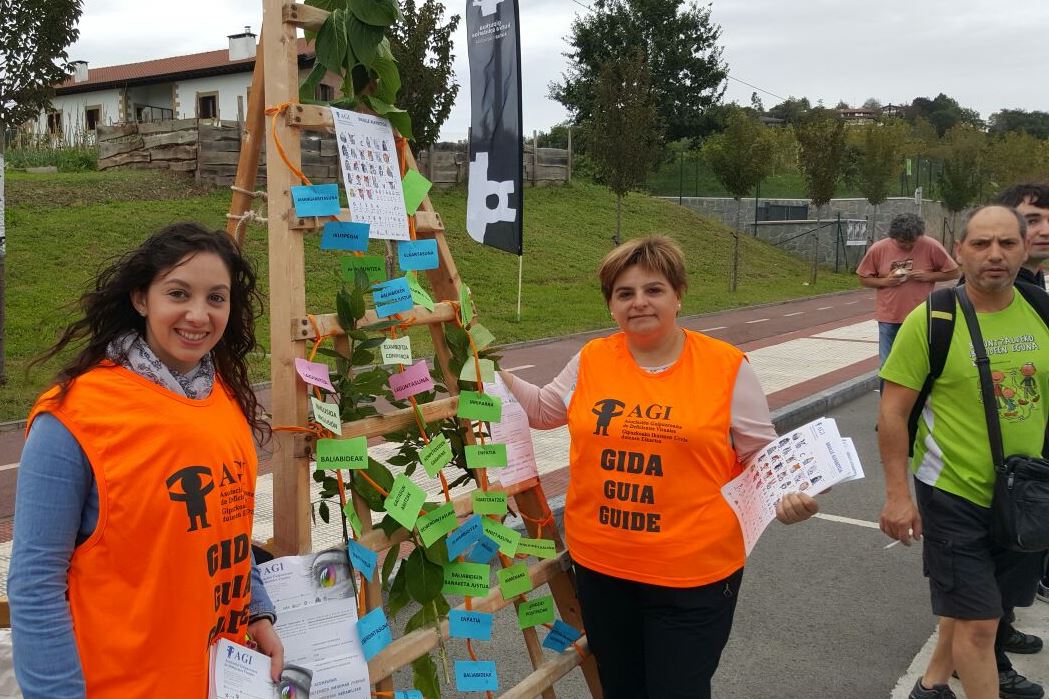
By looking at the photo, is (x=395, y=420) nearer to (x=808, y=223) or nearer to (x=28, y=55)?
(x=28, y=55)

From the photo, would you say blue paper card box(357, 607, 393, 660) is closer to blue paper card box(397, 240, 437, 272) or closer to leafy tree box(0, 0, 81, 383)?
blue paper card box(397, 240, 437, 272)

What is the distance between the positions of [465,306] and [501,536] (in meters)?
0.71

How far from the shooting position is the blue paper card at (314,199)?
2.34 m

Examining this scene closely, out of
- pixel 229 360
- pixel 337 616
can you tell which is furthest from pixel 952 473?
pixel 229 360

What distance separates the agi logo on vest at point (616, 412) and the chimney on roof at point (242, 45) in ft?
122

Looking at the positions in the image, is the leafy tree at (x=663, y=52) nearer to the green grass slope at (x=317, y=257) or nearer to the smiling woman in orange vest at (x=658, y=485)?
the green grass slope at (x=317, y=257)

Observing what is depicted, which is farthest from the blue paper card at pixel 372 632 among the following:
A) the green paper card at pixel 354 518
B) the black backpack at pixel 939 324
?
the black backpack at pixel 939 324

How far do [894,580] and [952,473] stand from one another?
2.20 metres

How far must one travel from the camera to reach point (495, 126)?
6.45 m

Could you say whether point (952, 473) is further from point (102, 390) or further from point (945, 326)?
point (102, 390)

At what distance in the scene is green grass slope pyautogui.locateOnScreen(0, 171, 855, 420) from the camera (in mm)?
12344

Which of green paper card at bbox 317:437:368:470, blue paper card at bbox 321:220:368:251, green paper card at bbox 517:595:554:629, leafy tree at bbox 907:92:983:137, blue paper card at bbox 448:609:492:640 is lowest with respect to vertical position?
green paper card at bbox 517:595:554:629

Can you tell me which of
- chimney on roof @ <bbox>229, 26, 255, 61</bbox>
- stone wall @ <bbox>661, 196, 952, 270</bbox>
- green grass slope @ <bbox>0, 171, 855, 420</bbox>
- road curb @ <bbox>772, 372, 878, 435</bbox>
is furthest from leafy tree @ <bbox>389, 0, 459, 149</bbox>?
chimney on roof @ <bbox>229, 26, 255, 61</bbox>

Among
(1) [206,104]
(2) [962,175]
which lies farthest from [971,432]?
(1) [206,104]
